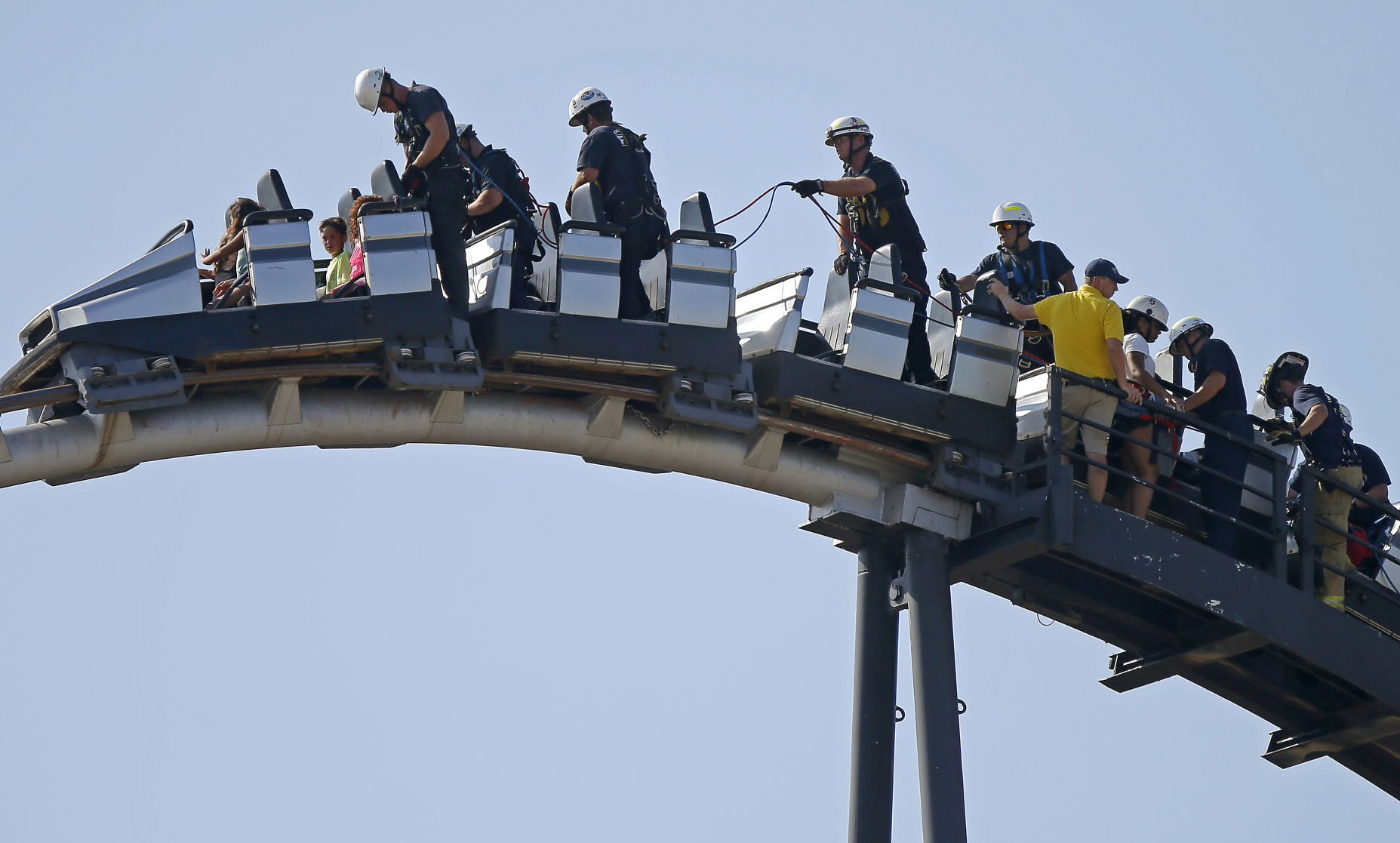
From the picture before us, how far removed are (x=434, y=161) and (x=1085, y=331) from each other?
4504mm

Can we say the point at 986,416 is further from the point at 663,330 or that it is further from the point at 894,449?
the point at 663,330

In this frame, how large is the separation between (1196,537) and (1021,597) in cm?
133

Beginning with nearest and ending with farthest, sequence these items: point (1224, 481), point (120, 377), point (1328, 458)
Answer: point (120, 377) < point (1224, 481) < point (1328, 458)

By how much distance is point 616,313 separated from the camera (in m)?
13.8

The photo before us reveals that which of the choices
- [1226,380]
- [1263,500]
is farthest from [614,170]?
[1263,500]

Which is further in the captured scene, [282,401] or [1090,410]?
[1090,410]

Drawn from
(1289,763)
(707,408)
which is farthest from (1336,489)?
(707,408)

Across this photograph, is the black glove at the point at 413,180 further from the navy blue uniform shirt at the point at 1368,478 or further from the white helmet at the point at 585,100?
the navy blue uniform shirt at the point at 1368,478

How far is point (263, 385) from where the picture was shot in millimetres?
13203

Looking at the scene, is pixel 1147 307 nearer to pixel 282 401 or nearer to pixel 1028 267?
pixel 1028 267

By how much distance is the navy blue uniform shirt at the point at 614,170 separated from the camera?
1431 centimetres

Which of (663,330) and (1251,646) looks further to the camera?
(1251,646)

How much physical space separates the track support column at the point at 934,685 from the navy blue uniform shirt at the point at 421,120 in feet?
12.9

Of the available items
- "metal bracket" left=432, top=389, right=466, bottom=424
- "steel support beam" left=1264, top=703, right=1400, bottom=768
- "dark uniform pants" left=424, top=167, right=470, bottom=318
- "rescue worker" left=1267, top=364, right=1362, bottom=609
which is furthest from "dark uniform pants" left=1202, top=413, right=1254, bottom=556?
"dark uniform pants" left=424, top=167, right=470, bottom=318
